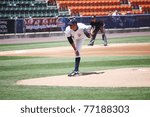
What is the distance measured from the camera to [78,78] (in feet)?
32.3

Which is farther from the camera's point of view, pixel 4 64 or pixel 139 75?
pixel 4 64

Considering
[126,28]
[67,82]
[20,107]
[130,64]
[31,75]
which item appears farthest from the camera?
[126,28]

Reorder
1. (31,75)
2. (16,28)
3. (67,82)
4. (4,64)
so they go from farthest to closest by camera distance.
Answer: (16,28), (4,64), (31,75), (67,82)

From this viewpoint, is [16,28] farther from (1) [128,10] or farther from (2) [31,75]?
(2) [31,75]

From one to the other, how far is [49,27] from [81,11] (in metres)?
5.22

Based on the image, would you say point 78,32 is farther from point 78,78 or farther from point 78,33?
point 78,78

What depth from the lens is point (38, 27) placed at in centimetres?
2712

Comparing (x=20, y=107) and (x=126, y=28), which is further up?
(x=20, y=107)

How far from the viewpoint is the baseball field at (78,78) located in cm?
777

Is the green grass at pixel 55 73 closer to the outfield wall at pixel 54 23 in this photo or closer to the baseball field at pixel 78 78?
the baseball field at pixel 78 78

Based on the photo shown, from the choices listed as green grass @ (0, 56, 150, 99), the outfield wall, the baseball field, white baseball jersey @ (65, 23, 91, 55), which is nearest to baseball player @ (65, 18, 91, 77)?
white baseball jersey @ (65, 23, 91, 55)

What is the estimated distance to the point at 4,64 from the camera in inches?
516

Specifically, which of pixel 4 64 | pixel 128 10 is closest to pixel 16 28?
pixel 128 10

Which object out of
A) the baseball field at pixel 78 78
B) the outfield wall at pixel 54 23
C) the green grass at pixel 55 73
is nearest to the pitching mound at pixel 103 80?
the baseball field at pixel 78 78
